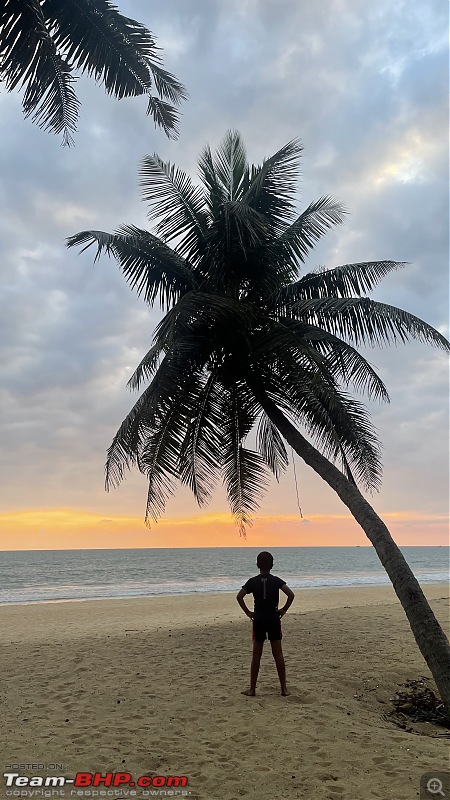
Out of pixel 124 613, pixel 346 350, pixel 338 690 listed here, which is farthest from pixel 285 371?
pixel 124 613

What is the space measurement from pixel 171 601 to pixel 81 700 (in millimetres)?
17023

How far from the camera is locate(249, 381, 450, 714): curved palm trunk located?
600 cm

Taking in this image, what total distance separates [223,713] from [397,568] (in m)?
2.64

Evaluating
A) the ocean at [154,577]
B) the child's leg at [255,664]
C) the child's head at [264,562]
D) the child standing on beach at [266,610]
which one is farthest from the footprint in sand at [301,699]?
the ocean at [154,577]

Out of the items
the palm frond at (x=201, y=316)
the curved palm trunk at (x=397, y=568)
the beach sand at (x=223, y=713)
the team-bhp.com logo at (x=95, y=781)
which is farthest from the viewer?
the palm frond at (x=201, y=316)

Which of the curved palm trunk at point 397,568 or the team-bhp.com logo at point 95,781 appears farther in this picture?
the curved palm trunk at point 397,568

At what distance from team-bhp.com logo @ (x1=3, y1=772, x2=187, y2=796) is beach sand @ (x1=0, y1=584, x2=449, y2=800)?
0.09 meters

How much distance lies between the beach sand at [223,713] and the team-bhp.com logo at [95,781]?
9 centimetres

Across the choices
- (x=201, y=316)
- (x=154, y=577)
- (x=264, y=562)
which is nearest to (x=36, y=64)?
(x=201, y=316)

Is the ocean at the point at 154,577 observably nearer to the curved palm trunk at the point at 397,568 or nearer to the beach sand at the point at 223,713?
the beach sand at the point at 223,713

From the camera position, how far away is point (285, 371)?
858 cm

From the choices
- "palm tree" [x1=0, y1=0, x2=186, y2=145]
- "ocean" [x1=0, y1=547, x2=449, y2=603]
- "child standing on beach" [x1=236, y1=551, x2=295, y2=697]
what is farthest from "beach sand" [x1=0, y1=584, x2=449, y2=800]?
"ocean" [x1=0, y1=547, x2=449, y2=603]

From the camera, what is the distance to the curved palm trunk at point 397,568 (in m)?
6.00

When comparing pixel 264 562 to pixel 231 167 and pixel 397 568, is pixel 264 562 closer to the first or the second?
pixel 397 568
